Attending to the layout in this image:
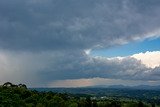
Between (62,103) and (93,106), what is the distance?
21.6m

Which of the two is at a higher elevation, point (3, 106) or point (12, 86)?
point (12, 86)

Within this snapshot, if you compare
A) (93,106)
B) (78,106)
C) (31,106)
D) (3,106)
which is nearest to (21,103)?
(31,106)

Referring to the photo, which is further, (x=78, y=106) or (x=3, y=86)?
(x=3, y=86)

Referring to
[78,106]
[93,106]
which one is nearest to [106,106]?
[93,106]

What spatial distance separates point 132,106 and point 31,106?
49006 mm

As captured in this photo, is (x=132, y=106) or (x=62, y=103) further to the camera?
(x=132, y=106)

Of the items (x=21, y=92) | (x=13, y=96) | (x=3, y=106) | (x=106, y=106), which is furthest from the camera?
(x=106, y=106)

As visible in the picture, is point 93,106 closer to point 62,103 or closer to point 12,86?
point 62,103

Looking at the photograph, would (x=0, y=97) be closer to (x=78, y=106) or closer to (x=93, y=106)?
(x=78, y=106)

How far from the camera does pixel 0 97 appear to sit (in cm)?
8931

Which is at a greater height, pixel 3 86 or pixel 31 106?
pixel 3 86

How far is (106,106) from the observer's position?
125 metres

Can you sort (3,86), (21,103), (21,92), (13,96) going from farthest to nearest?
(3,86), (21,92), (13,96), (21,103)

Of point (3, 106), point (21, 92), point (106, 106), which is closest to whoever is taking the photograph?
point (3, 106)
